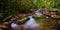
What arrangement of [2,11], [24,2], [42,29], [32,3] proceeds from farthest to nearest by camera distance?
1. [32,3]
2. [24,2]
3. [2,11]
4. [42,29]

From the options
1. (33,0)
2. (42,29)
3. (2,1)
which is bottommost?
(42,29)

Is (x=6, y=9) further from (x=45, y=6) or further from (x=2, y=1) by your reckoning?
(x=45, y=6)

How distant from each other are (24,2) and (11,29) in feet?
13.9

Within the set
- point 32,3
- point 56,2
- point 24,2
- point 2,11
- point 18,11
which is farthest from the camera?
point 56,2

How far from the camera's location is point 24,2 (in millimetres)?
10672

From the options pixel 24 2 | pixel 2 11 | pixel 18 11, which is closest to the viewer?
pixel 2 11

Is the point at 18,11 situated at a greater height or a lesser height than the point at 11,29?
greater

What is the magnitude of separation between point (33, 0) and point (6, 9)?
4475 mm

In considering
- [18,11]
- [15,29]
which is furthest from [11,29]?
[18,11]

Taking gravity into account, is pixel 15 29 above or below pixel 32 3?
below

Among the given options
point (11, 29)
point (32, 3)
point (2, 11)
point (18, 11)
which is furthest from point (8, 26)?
point (32, 3)

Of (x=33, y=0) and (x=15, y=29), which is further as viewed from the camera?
(x=33, y=0)

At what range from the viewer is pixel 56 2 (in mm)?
13547

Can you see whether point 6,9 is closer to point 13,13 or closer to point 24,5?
point 13,13
